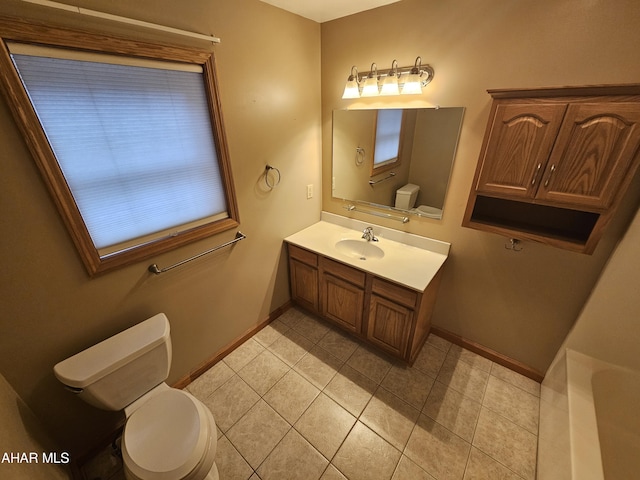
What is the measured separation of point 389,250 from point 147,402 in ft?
5.68

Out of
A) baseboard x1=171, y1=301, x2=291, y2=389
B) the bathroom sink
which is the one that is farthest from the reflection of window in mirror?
baseboard x1=171, y1=301, x2=291, y2=389

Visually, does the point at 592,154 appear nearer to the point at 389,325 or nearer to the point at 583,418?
the point at 583,418

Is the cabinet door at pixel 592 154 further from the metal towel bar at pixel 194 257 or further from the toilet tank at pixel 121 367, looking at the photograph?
the toilet tank at pixel 121 367

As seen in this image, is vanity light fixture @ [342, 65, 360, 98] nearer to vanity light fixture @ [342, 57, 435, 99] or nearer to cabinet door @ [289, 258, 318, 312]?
vanity light fixture @ [342, 57, 435, 99]

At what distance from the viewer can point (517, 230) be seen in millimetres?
1368

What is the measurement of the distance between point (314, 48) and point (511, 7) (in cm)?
121

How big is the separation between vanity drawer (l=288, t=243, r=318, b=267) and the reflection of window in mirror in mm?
835

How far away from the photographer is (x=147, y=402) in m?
1.25

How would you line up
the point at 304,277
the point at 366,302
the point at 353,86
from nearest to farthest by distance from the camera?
the point at 353,86 < the point at 366,302 < the point at 304,277

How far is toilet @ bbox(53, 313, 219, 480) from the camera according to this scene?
3.44 ft

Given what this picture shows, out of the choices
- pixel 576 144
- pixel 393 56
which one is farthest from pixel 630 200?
pixel 393 56

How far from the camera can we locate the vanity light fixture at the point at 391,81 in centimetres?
151

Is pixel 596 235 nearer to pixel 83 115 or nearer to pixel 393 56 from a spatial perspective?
pixel 393 56

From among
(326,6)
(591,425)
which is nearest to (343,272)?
(591,425)
